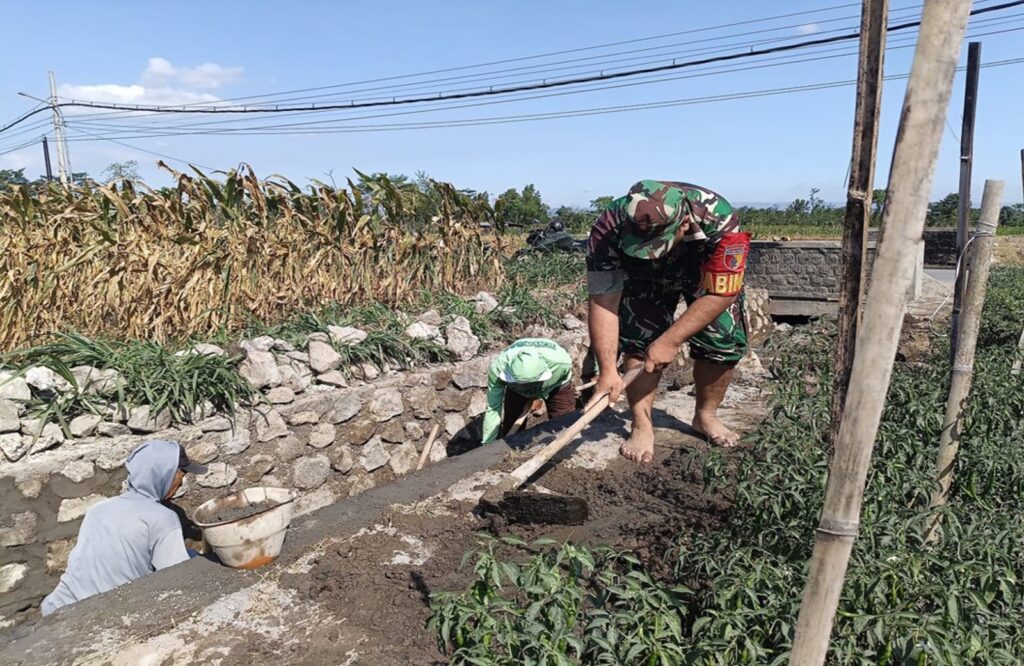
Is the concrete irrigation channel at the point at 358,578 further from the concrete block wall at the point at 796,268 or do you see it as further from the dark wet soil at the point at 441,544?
the concrete block wall at the point at 796,268

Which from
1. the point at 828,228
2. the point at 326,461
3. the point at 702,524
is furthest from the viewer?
the point at 828,228

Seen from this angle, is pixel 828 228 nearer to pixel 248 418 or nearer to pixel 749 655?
pixel 248 418

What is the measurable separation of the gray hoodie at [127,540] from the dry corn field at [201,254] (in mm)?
1926

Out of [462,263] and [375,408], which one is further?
[462,263]

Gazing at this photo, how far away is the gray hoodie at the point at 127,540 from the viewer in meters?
3.26

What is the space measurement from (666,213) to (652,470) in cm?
141

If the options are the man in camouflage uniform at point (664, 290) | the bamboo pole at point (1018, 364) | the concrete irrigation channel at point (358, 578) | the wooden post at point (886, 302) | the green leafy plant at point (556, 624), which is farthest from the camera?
the bamboo pole at point (1018, 364)

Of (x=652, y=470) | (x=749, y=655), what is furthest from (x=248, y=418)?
(x=749, y=655)

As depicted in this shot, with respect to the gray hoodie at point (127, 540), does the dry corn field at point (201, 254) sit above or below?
above

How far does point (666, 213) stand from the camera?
338 cm

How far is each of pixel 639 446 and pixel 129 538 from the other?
2599 millimetres

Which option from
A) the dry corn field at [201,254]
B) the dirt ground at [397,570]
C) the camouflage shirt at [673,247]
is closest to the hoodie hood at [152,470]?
the dirt ground at [397,570]

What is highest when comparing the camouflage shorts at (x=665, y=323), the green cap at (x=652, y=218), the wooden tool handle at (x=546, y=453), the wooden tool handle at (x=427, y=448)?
the green cap at (x=652, y=218)

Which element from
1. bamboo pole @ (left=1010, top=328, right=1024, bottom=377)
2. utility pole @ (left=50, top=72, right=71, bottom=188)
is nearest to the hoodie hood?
bamboo pole @ (left=1010, top=328, right=1024, bottom=377)
